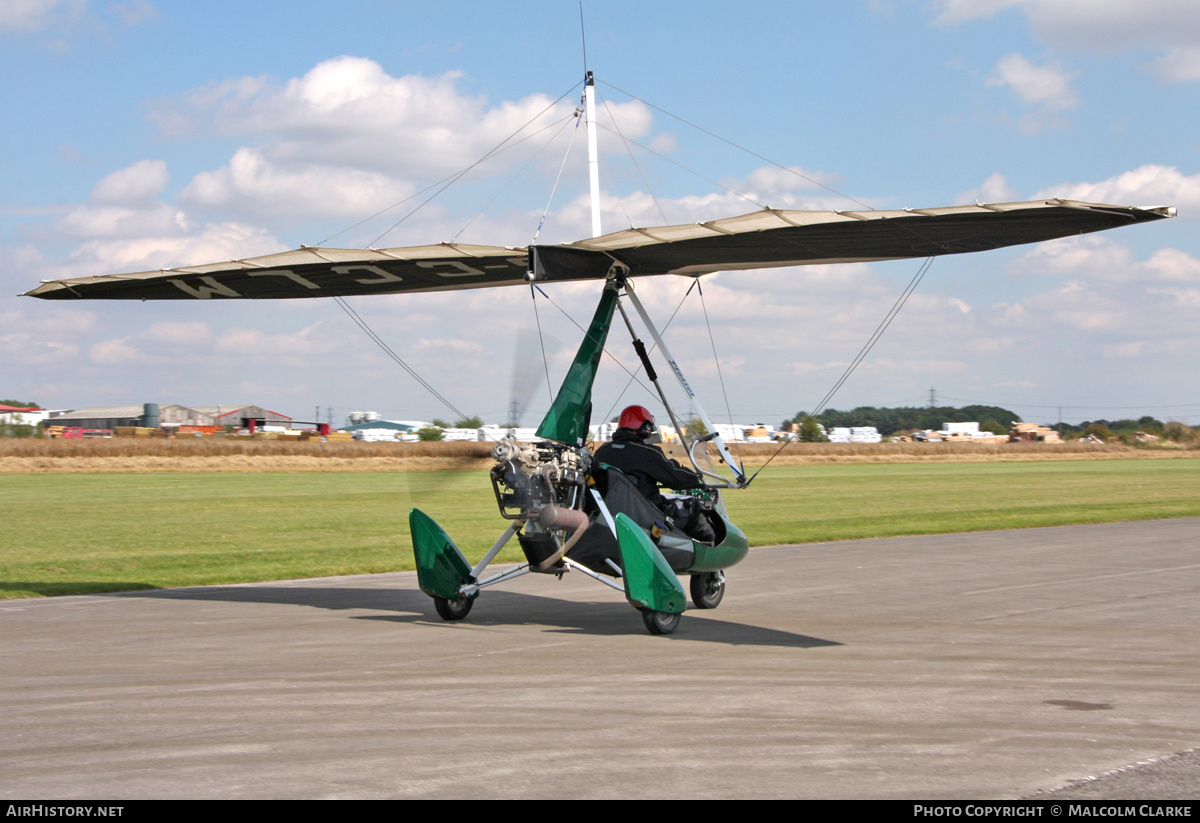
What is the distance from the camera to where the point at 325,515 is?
29.8m

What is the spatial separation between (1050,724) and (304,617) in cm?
794

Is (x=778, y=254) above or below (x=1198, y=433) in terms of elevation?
above

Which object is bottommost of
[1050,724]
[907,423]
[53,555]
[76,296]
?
[907,423]

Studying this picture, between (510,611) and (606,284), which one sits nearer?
(606,284)

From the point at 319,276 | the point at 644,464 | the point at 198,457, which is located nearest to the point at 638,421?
the point at 644,464

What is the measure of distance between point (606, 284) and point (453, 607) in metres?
4.05

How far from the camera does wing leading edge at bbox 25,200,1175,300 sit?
9805 millimetres

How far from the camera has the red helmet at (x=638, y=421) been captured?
1153cm

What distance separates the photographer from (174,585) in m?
15.1

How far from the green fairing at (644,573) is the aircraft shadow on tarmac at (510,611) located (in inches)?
15.5

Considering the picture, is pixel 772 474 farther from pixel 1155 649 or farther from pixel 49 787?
pixel 49 787

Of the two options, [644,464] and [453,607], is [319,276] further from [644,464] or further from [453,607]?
[644,464]

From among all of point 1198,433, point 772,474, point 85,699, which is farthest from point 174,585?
point 1198,433
